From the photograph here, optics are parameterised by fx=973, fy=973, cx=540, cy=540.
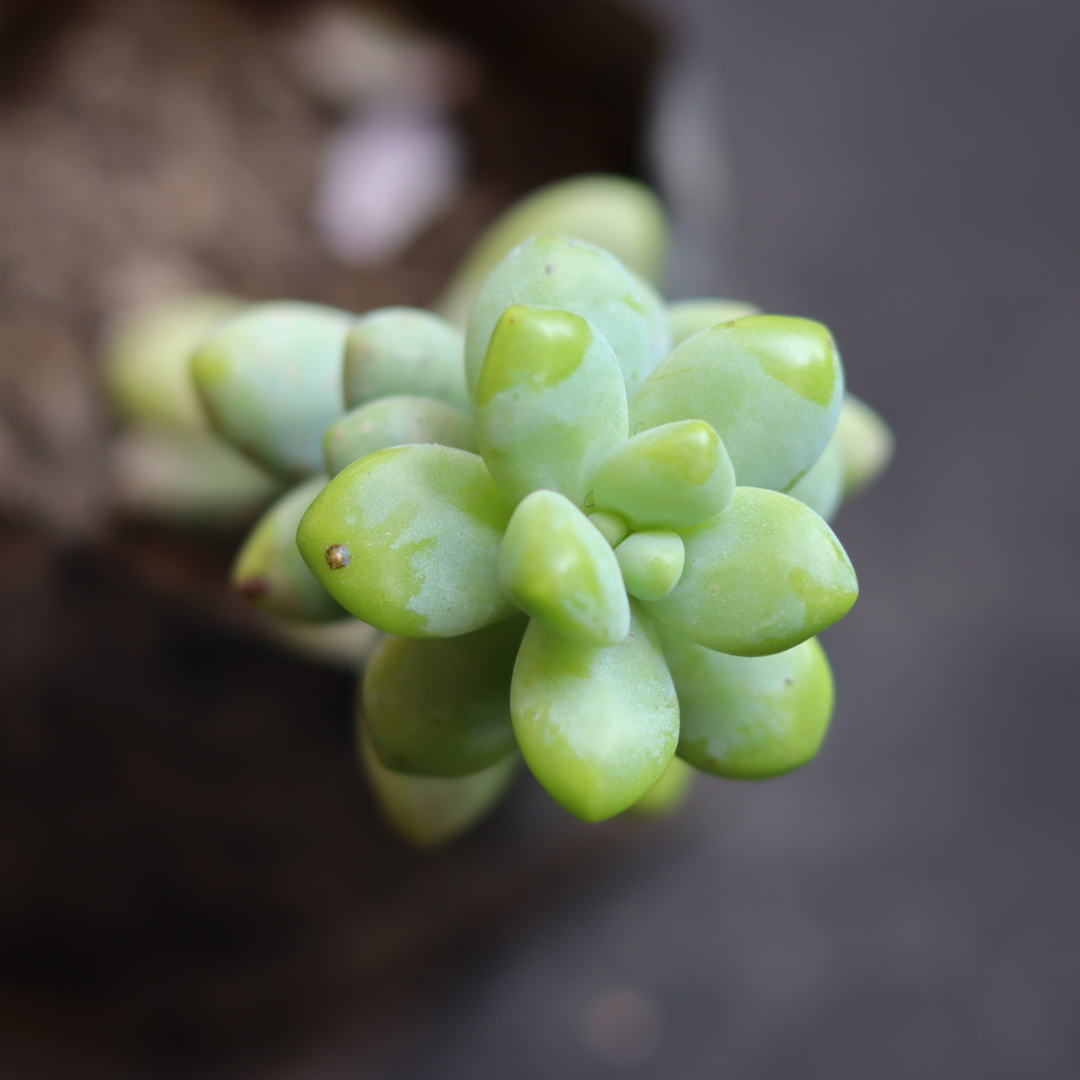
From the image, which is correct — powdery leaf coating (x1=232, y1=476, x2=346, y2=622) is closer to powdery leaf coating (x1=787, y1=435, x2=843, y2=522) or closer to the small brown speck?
the small brown speck

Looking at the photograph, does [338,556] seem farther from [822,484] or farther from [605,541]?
[822,484]

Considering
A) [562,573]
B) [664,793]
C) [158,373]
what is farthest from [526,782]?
[562,573]

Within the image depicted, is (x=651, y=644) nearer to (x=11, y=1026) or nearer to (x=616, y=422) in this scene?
(x=616, y=422)

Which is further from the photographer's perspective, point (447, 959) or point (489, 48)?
point (447, 959)

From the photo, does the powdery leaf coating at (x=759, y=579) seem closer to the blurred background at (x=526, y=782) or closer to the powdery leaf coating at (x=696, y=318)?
the powdery leaf coating at (x=696, y=318)

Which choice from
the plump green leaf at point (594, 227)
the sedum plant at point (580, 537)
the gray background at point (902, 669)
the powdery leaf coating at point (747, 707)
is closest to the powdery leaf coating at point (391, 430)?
the sedum plant at point (580, 537)

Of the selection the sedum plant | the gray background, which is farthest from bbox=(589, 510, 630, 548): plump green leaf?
the gray background

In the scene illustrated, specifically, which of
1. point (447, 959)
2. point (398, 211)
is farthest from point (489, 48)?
point (447, 959)
